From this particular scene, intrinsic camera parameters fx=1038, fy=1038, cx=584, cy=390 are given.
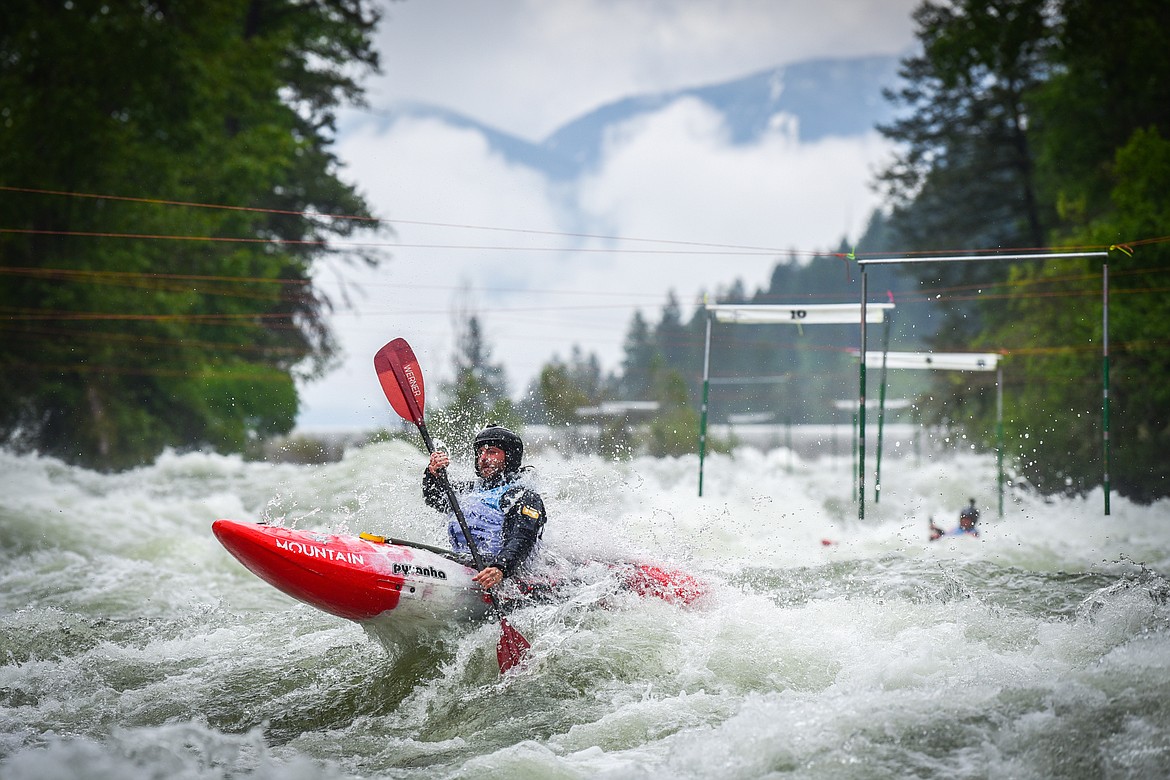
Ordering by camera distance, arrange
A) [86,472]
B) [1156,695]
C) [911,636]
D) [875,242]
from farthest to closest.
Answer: [875,242]
[86,472]
[911,636]
[1156,695]

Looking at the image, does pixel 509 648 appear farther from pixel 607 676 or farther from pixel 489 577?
pixel 607 676

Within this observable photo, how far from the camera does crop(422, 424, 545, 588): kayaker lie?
628 cm

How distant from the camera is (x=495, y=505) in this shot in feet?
21.9

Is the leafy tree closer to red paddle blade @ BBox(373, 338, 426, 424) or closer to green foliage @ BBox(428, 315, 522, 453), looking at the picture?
green foliage @ BBox(428, 315, 522, 453)

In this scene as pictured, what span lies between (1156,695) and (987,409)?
21.8 m

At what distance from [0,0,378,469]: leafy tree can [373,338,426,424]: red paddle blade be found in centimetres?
983

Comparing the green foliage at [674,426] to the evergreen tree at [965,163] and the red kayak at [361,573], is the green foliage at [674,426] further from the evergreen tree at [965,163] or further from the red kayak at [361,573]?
the red kayak at [361,573]

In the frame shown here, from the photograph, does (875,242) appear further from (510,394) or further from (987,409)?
(510,394)

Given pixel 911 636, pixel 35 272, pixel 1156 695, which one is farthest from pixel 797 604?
pixel 35 272

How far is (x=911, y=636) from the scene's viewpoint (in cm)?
627

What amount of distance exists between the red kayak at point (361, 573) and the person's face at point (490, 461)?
69 centimetres

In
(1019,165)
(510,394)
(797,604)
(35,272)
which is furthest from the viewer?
(1019,165)

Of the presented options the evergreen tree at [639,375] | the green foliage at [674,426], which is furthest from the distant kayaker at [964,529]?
the evergreen tree at [639,375]

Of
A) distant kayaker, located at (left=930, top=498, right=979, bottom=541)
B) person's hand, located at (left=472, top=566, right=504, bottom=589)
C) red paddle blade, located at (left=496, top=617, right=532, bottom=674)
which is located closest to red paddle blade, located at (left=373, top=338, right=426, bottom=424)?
person's hand, located at (left=472, top=566, right=504, bottom=589)
